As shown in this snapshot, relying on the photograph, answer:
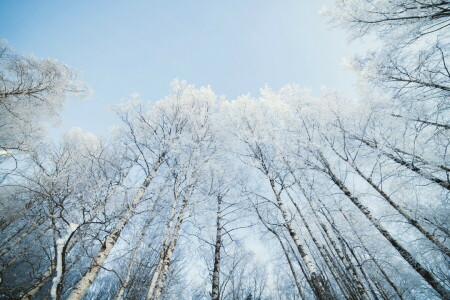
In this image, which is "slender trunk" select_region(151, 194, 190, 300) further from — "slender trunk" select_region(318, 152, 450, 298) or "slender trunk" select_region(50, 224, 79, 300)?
"slender trunk" select_region(318, 152, 450, 298)

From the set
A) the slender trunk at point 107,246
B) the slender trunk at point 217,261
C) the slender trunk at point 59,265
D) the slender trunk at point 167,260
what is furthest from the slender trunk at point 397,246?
the slender trunk at point 59,265

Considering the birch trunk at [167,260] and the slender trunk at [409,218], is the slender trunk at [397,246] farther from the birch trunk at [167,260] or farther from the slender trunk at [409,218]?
the birch trunk at [167,260]

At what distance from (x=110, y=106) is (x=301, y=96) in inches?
332

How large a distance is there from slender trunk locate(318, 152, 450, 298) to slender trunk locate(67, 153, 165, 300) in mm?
6331

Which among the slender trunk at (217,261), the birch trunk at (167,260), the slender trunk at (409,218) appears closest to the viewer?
the birch trunk at (167,260)

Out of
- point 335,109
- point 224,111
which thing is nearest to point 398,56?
point 335,109

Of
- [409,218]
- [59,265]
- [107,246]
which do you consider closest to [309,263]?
[409,218]

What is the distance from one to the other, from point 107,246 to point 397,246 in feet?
24.6

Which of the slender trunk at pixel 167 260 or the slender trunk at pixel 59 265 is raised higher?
the slender trunk at pixel 167 260

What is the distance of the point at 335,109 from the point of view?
8.48 meters

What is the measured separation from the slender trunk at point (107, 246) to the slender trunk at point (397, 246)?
20.8 feet

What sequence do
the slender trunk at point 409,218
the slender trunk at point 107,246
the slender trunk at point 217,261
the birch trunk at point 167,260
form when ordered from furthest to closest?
the slender trunk at point 217,261 → the slender trunk at point 409,218 → the birch trunk at point 167,260 → the slender trunk at point 107,246

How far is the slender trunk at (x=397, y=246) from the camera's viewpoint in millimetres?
4637

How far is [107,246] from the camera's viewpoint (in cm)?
507
